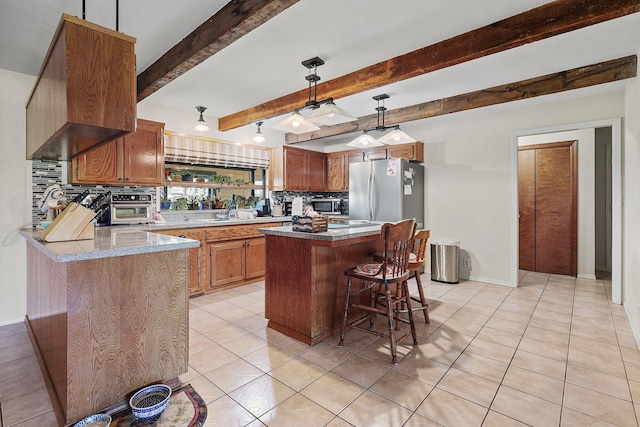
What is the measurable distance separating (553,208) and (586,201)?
1.35 ft

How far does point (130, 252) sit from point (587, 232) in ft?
19.4

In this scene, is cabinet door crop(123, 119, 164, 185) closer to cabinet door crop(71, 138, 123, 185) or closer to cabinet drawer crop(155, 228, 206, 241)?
cabinet door crop(71, 138, 123, 185)

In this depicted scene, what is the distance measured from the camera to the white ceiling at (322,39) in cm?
217

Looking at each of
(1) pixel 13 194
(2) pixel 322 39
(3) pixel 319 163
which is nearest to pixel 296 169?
(3) pixel 319 163

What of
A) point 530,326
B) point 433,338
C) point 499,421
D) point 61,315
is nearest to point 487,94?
point 530,326

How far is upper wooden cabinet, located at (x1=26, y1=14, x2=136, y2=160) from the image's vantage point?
168 cm

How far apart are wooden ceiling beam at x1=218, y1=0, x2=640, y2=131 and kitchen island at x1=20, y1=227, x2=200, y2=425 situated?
225 cm

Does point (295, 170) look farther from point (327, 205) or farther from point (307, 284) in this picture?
point (307, 284)

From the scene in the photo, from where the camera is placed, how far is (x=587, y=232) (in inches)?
Answer: 188

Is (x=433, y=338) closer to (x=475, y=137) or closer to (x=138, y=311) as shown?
(x=138, y=311)

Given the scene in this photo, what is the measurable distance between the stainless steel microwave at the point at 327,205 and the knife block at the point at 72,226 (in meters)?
4.17

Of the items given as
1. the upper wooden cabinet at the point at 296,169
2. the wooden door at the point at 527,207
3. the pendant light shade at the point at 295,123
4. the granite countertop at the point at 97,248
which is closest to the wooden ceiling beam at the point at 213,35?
the pendant light shade at the point at 295,123

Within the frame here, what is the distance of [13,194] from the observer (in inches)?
124

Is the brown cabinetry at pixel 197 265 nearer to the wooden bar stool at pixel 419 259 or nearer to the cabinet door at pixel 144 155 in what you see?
the cabinet door at pixel 144 155
